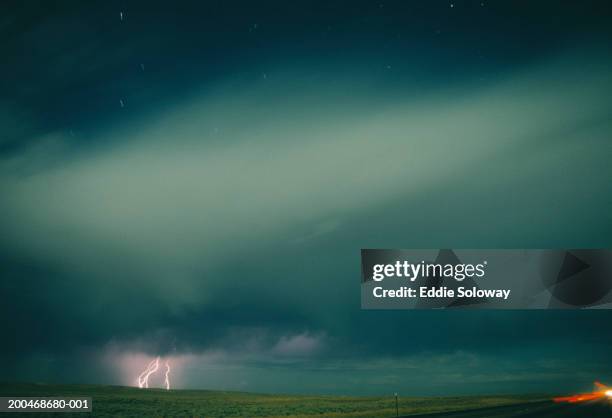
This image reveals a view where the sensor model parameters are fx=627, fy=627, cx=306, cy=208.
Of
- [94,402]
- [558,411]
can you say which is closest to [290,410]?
[94,402]

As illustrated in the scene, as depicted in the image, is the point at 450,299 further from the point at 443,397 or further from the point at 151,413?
the point at 443,397

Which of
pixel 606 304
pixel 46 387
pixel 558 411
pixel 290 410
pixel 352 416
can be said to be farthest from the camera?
pixel 46 387

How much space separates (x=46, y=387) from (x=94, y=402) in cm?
5164

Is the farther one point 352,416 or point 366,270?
point 352,416

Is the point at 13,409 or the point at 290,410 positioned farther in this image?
the point at 290,410

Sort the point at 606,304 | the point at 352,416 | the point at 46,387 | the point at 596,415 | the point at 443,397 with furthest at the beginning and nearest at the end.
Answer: the point at 46,387 < the point at 443,397 < the point at 352,416 < the point at 606,304 < the point at 596,415

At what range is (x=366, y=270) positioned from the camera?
146 feet

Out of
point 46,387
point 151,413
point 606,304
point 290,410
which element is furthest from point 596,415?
point 46,387

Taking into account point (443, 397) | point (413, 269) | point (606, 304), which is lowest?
point (443, 397)

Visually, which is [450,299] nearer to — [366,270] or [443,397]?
[366,270]

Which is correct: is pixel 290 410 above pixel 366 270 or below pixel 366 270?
below

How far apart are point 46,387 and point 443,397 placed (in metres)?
91.3

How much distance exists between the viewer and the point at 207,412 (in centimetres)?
7781

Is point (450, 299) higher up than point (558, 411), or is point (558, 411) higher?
point (450, 299)
